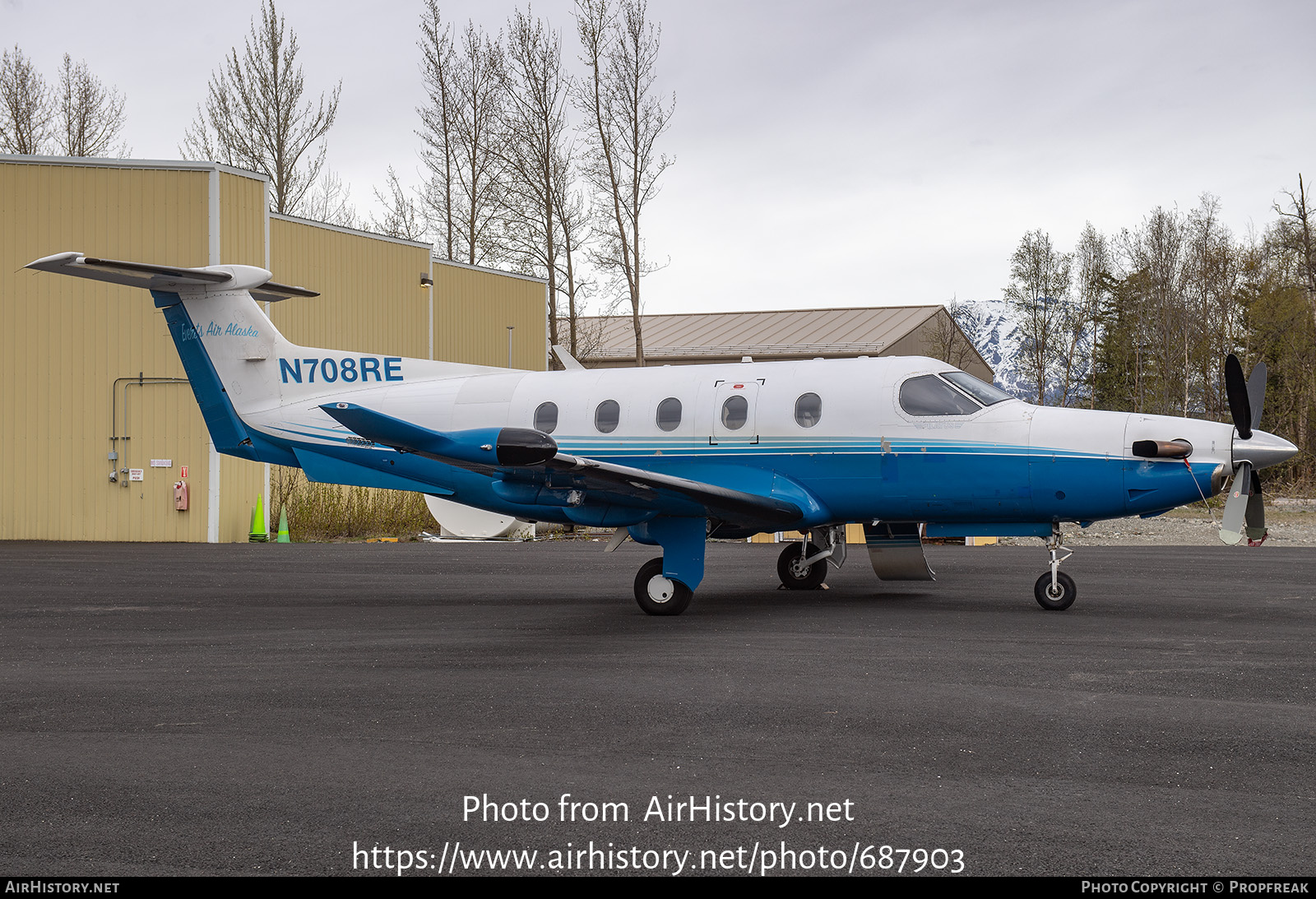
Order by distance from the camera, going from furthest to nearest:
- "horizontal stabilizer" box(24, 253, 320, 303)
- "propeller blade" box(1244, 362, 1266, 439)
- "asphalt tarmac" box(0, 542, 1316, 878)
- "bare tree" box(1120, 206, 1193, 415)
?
"bare tree" box(1120, 206, 1193, 415) < "horizontal stabilizer" box(24, 253, 320, 303) < "propeller blade" box(1244, 362, 1266, 439) < "asphalt tarmac" box(0, 542, 1316, 878)

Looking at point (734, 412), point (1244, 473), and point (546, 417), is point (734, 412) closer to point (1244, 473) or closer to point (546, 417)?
point (546, 417)

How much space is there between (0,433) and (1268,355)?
141 ft

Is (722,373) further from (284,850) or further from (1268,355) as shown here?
(1268,355)

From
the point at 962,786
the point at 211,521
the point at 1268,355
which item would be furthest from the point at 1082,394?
the point at 962,786

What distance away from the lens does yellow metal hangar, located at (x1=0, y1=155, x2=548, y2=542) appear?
76.8 ft

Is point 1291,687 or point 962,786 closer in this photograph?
point 962,786

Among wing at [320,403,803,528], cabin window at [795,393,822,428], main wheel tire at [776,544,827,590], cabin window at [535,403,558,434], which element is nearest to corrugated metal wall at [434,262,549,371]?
cabin window at [535,403,558,434]

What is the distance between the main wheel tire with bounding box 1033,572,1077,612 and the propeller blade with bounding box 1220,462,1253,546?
147cm

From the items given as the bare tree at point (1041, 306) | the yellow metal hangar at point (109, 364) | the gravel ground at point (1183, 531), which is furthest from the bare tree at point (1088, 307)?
the yellow metal hangar at point (109, 364)

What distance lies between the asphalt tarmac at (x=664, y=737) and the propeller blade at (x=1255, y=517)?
2.87 feet

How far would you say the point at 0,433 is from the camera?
78.6ft

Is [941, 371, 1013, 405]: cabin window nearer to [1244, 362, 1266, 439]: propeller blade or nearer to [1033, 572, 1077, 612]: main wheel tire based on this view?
[1033, 572, 1077, 612]: main wheel tire

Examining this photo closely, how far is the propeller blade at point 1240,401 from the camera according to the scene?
410 inches

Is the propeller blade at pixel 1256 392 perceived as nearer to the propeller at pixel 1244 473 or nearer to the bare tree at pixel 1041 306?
the propeller at pixel 1244 473
